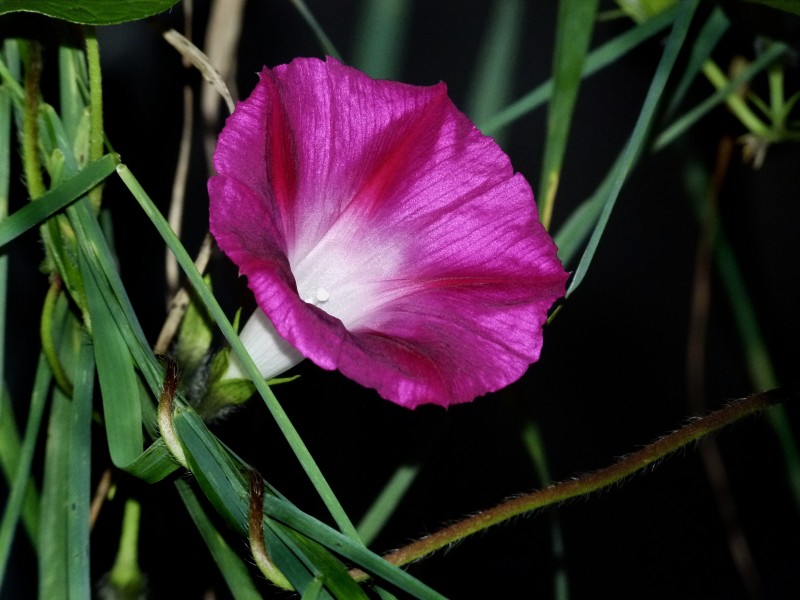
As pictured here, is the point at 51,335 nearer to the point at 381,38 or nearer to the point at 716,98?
the point at 381,38

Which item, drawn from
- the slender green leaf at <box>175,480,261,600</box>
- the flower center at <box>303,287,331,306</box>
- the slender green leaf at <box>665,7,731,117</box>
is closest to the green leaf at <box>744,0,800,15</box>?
the slender green leaf at <box>665,7,731,117</box>

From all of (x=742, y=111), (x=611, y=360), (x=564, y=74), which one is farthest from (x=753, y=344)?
(x=611, y=360)

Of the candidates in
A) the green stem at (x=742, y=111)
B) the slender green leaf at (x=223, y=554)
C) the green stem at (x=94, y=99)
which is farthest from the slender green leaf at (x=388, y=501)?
the green stem at (x=742, y=111)

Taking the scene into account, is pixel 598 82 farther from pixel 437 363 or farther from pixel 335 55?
pixel 437 363

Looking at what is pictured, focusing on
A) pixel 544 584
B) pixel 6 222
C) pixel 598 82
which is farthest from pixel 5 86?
pixel 544 584

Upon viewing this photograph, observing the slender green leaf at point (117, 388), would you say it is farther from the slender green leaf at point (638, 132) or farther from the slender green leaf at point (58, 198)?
the slender green leaf at point (638, 132)
